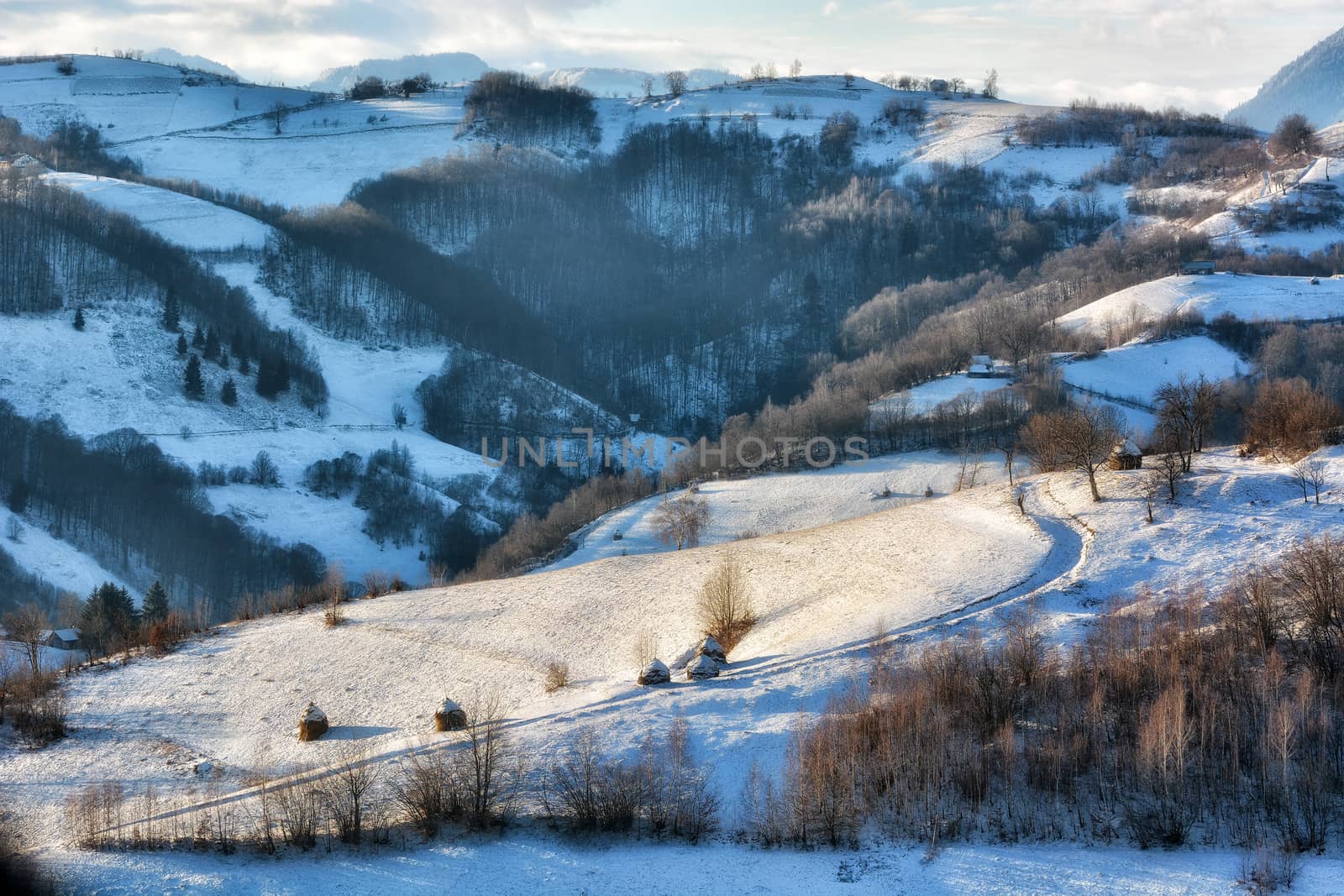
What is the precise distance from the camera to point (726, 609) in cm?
4916

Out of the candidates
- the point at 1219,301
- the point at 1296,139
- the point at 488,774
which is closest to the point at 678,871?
the point at 488,774

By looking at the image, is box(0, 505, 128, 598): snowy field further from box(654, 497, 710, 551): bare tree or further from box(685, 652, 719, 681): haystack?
box(685, 652, 719, 681): haystack

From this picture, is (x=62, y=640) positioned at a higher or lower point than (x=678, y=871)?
lower

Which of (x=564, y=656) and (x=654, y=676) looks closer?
(x=654, y=676)

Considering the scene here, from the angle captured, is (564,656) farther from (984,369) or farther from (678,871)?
(984,369)

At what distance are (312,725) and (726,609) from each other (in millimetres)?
18974

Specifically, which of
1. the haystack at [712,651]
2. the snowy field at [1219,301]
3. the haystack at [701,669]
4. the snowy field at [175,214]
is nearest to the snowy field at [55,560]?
the haystack at [712,651]

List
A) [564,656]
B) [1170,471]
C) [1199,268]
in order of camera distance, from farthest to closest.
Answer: [1199,268], [1170,471], [564,656]

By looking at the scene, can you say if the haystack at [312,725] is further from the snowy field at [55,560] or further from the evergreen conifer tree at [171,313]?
the evergreen conifer tree at [171,313]

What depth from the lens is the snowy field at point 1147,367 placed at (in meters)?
107

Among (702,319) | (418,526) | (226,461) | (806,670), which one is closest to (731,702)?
(806,670)

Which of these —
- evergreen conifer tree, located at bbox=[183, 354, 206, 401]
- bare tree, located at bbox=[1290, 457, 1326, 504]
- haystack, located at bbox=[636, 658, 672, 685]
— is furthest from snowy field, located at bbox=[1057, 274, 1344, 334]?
evergreen conifer tree, located at bbox=[183, 354, 206, 401]

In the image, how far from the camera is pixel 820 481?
90625 millimetres

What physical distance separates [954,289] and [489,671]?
464 feet
